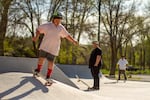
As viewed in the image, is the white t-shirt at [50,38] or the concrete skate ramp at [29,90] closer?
the concrete skate ramp at [29,90]

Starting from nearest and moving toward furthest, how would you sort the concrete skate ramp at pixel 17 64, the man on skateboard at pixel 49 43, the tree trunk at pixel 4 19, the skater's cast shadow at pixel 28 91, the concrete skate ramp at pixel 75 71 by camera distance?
1. the skater's cast shadow at pixel 28 91
2. the man on skateboard at pixel 49 43
3. the concrete skate ramp at pixel 17 64
4. the concrete skate ramp at pixel 75 71
5. the tree trunk at pixel 4 19

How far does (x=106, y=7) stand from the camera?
124ft

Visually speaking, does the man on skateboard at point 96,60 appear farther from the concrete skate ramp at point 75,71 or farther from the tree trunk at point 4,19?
the tree trunk at point 4,19

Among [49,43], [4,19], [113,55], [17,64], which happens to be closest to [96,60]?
[17,64]

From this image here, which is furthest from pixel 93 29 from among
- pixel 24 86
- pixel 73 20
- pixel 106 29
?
pixel 24 86

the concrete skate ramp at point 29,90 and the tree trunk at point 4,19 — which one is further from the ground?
the tree trunk at point 4,19

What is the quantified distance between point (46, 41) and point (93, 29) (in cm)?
2575

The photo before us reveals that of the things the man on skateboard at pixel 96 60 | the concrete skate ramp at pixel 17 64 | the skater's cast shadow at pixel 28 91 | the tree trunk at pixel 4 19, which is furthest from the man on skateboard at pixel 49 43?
the tree trunk at pixel 4 19

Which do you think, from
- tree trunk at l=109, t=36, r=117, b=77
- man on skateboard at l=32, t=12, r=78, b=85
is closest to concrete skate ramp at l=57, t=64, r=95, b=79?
man on skateboard at l=32, t=12, r=78, b=85

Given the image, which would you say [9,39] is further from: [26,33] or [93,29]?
[93,29]

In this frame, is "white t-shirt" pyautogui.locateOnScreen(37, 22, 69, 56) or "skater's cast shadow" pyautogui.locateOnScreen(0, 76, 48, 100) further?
"white t-shirt" pyautogui.locateOnScreen(37, 22, 69, 56)

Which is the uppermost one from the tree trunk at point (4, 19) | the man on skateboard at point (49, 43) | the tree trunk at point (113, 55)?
the tree trunk at point (4, 19)

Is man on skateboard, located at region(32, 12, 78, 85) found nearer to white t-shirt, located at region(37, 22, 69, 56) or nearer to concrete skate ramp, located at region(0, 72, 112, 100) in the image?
white t-shirt, located at region(37, 22, 69, 56)

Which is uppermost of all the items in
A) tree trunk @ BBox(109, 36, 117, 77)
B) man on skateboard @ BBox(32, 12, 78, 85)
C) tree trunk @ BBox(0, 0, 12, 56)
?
tree trunk @ BBox(0, 0, 12, 56)
